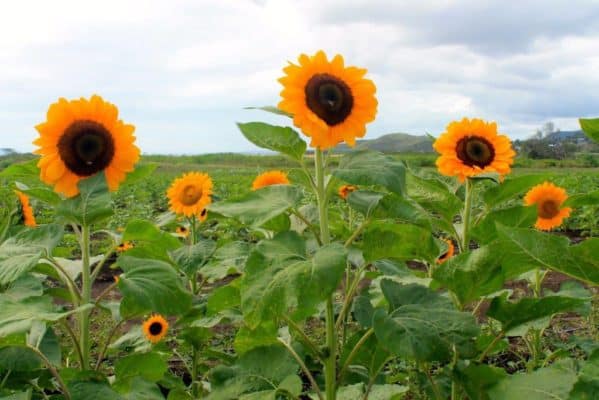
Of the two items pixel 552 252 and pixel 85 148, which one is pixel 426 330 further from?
pixel 85 148

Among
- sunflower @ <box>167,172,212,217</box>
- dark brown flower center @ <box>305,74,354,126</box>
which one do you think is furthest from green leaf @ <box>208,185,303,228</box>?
sunflower @ <box>167,172,212,217</box>

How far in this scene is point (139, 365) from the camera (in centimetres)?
202

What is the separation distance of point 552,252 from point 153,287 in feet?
3.56

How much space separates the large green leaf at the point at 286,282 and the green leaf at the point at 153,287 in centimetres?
33

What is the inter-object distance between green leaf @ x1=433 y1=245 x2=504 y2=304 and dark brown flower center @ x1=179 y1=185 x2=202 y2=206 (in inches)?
72.9

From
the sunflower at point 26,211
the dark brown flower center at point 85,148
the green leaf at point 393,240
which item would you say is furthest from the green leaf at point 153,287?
the sunflower at point 26,211

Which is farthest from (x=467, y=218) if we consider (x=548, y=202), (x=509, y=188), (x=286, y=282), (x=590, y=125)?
(x=548, y=202)

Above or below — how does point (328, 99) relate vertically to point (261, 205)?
above

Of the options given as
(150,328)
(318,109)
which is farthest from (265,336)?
(150,328)

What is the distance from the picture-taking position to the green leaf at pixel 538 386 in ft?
4.28

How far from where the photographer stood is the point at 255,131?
1.73 m

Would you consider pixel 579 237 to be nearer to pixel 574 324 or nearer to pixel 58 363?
pixel 574 324

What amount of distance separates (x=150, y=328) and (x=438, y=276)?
204cm

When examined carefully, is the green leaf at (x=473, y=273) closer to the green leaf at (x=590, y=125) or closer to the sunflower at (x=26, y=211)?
the green leaf at (x=590, y=125)
